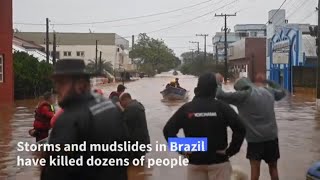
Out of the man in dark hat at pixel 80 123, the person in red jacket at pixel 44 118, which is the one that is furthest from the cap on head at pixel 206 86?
the person in red jacket at pixel 44 118

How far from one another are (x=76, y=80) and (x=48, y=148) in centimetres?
48

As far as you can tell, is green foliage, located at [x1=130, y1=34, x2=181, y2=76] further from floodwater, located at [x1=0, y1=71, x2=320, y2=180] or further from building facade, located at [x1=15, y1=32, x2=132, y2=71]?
floodwater, located at [x1=0, y1=71, x2=320, y2=180]

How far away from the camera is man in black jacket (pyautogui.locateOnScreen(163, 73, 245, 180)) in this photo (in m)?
5.05

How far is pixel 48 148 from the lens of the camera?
3.45 meters

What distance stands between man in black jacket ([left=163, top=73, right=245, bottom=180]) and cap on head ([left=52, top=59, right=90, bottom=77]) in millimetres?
1917

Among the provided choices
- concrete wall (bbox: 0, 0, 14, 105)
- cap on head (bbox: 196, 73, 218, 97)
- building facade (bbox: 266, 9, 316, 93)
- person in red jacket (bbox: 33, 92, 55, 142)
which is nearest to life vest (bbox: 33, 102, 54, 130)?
person in red jacket (bbox: 33, 92, 55, 142)

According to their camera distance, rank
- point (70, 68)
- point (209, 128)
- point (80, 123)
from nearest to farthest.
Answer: point (80, 123) → point (70, 68) → point (209, 128)

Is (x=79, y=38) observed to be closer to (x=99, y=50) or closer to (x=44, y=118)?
(x=99, y=50)

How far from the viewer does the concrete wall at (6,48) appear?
103 feet

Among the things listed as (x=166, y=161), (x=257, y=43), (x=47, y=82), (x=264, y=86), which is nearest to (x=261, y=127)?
(x=264, y=86)

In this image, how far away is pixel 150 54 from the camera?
139 m

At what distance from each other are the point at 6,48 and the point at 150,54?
10786cm

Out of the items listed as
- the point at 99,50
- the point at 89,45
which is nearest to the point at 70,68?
the point at 99,50

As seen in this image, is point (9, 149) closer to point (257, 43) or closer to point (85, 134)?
point (85, 134)
